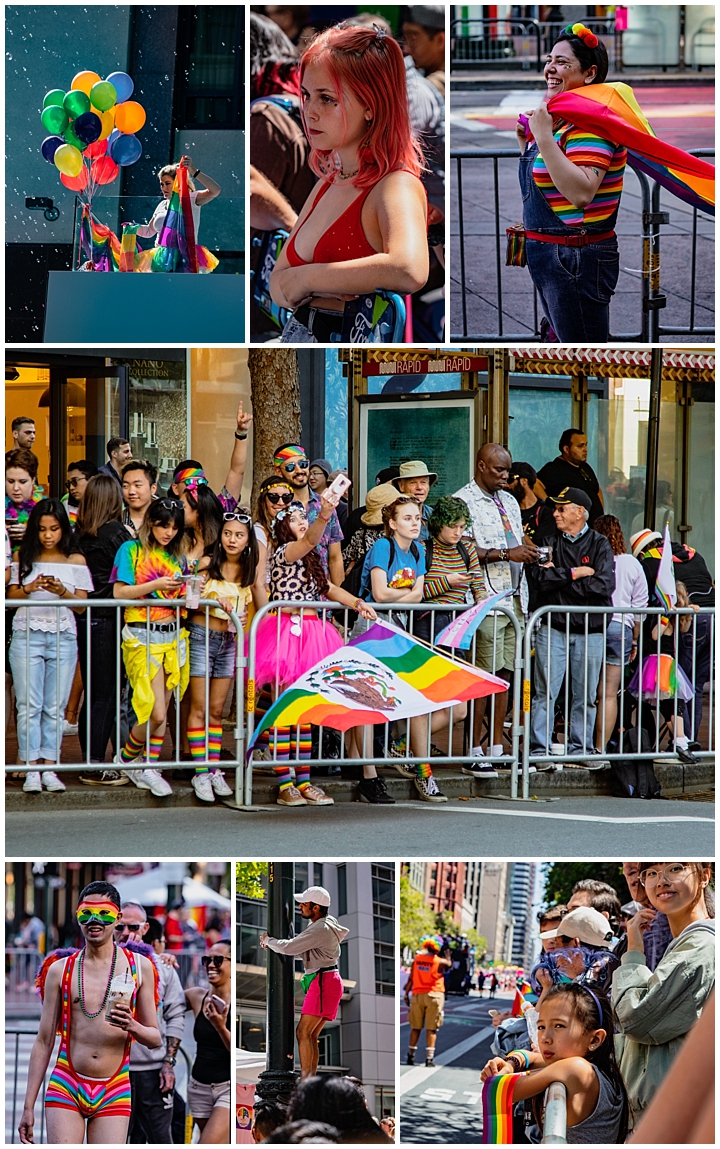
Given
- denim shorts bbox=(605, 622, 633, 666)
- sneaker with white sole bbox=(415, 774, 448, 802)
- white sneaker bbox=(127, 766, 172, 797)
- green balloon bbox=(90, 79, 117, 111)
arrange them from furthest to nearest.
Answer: denim shorts bbox=(605, 622, 633, 666) → sneaker with white sole bbox=(415, 774, 448, 802) → white sneaker bbox=(127, 766, 172, 797) → green balloon bbox=(90, 79, 117, 111)

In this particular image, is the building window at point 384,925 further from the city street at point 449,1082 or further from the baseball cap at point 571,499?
the baseball cap at point 571,499

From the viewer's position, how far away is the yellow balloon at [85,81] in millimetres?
6070

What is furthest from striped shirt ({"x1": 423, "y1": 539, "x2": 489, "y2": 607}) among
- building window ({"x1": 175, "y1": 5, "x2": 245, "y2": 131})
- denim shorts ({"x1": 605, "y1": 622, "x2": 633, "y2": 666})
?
building window ({"x1": 175, "y1": 5, "x2": 245, "y2": 131})

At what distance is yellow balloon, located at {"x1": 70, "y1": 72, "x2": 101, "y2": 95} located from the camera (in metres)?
6.07

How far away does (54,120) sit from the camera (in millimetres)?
6043

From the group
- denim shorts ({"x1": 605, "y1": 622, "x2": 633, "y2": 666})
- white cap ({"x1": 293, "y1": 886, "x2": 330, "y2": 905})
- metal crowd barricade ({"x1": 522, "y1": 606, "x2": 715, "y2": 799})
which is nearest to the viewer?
white cap ({"x1": 293, "y1": 886, "x2": 330, "y2": 905})

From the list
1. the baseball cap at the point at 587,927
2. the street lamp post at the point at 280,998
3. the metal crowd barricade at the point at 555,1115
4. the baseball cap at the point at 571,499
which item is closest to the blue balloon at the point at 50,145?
the baseball cap at the point at 571,499

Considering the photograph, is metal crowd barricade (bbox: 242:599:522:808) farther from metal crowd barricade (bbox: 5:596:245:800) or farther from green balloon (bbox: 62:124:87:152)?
green balloon (bbox: 62:124:87:152)

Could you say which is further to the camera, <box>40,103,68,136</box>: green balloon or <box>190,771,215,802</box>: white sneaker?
<box>190,771,215,802</box>: white sneaker

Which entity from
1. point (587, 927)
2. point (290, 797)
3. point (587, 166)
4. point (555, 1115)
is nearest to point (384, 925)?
point (587, 927)

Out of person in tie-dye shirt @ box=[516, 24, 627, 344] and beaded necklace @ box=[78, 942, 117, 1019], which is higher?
person in tie-dye shirt @ box=[516, 24, 627, 344]

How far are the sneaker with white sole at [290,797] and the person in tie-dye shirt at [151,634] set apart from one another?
0.56 m

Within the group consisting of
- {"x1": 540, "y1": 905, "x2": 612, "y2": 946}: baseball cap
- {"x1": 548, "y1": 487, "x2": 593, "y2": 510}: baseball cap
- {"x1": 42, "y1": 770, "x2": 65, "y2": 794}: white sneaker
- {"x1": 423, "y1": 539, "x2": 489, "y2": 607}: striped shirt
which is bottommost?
{"x1": 540, "y1": 905, "x2": 612, "y2": 946}: baseball cap

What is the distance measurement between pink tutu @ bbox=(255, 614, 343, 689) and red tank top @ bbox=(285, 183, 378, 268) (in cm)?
180
